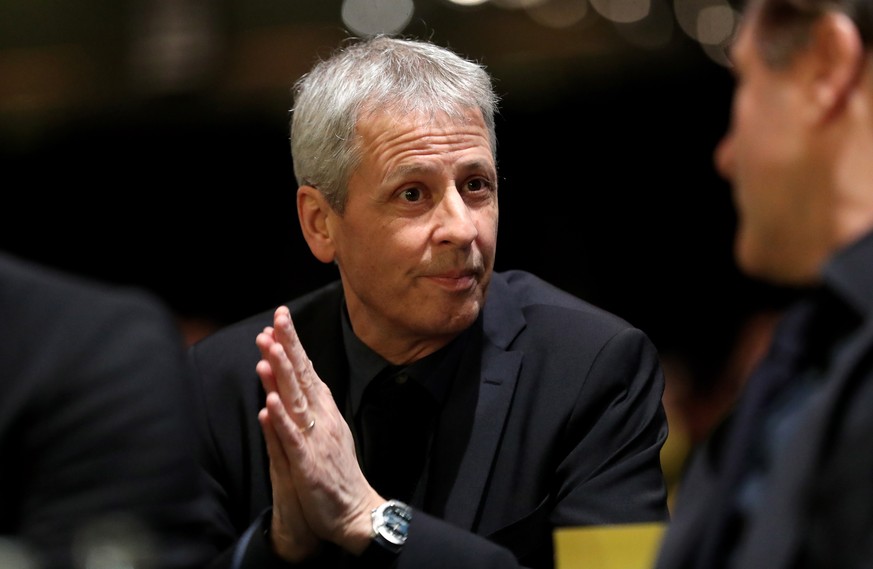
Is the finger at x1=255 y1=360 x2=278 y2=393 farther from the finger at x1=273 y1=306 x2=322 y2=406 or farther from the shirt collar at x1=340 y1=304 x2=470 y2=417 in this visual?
the shirt collar at x1=340 y1=304 x2=470 y2=417

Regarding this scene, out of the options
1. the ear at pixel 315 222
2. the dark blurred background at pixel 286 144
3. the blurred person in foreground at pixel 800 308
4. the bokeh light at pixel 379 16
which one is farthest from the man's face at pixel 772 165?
the bokeh light at pixel 379 16

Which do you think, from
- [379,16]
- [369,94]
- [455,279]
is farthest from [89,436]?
[379,16]

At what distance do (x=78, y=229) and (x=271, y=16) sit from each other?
1424mm

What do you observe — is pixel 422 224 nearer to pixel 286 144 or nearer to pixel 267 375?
pixel 267 375

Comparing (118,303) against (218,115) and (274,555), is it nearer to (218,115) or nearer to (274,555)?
(274,555)

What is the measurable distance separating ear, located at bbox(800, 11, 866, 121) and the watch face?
3.39 ft

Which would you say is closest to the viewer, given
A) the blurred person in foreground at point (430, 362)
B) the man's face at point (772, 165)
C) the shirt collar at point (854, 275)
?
the shirt collar at point (854, 275)

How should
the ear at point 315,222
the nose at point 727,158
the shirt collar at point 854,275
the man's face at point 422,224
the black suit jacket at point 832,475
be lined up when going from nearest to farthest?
the black suit jacket at point 832,475 → the shirt collar at point 854,275 → the nose at point 727,158 → the man's face at point 422,224 → the ear at point 315,222

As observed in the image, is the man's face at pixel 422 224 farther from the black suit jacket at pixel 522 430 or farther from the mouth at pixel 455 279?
the black suit jacket at pixel 522 430

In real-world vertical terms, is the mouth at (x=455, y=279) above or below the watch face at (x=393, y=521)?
above

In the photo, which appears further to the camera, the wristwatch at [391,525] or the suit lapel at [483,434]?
the suit lapel at [483,434]

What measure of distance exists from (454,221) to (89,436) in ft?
3.59

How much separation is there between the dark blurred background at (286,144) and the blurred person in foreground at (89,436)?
11.6 ft

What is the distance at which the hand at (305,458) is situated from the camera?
6.66 feet
